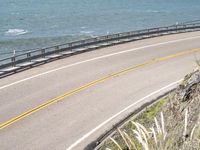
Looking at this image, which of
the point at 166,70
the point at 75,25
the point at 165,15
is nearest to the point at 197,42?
the point at 166,70

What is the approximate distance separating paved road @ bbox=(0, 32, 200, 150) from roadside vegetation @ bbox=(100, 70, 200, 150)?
171 cm

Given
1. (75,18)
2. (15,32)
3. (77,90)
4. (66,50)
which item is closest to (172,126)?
(77,90)

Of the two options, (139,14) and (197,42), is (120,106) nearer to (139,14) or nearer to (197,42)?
(197,42)

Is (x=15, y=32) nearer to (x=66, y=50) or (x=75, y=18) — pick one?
(x=75, y=18)

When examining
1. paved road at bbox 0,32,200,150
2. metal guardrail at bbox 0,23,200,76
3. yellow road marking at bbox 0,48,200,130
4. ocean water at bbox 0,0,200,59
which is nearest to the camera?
paved road at bbox 0,32,200,150

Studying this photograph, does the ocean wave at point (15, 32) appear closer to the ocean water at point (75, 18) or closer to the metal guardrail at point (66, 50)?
the ocean water at point (75, 18)

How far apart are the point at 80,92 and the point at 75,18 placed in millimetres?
102008

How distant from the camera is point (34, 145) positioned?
580 inches

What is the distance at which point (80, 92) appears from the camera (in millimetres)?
20688

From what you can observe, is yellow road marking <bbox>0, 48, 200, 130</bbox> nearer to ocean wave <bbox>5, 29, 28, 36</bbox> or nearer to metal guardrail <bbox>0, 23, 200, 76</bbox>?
metal guardrail <bbox>0, 23, 200, 76</bbox>

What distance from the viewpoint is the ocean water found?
286 feet

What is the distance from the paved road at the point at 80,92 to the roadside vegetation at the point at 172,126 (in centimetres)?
171

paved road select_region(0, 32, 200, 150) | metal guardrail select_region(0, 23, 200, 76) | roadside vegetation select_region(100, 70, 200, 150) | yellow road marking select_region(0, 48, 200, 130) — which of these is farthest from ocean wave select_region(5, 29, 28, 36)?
roadside vegetation select_region(100, 70, 200, 150)

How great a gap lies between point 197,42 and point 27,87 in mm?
18954
